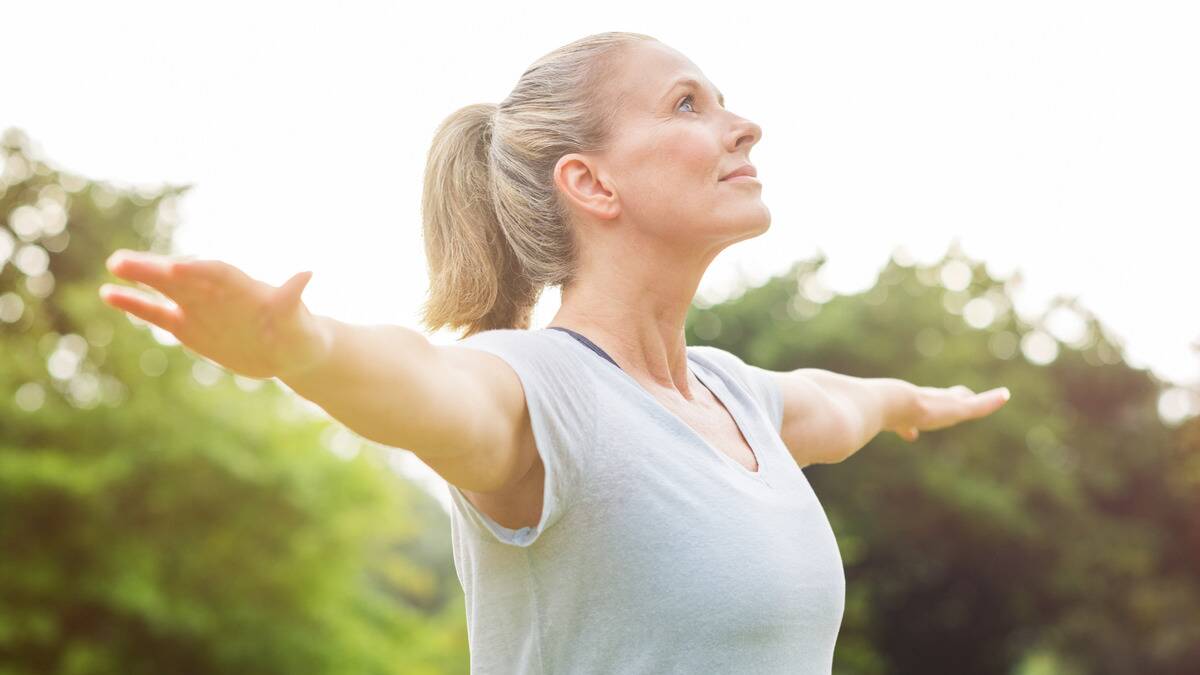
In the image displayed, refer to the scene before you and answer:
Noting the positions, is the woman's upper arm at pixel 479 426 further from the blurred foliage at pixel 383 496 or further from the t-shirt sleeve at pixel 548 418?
the blurred foliage at pixel 383 496

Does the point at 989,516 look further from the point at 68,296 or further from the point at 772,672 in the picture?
the point at 772,672

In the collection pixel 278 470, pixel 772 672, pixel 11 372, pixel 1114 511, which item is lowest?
pixel 1114 511

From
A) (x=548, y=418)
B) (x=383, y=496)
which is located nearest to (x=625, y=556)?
(x=548, y=418)

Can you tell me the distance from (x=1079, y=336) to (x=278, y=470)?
15594mm

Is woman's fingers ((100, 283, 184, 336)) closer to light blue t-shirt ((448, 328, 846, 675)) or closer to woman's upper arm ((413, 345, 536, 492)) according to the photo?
woman's upper arm ((413, 345, 536, 492))

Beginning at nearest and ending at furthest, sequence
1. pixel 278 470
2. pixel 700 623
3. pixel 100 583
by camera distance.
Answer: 1. pixel 700 623
2. pixel 100 583
3. pixel 278 470

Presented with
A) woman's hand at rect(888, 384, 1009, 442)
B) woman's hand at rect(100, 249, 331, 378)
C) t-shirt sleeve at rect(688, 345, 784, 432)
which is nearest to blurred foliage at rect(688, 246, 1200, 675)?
woman's hand at rect(888, 384, 1009, 442)

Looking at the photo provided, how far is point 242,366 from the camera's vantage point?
3.72 ft

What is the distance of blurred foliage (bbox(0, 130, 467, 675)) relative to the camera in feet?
49.9

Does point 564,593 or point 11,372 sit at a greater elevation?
point 564,593

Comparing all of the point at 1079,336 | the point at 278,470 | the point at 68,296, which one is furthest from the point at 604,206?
the point at 1079,336

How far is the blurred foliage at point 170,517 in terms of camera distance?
598 inches

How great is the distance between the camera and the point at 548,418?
1.45 m

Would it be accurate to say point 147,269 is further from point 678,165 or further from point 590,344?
point 678,165
